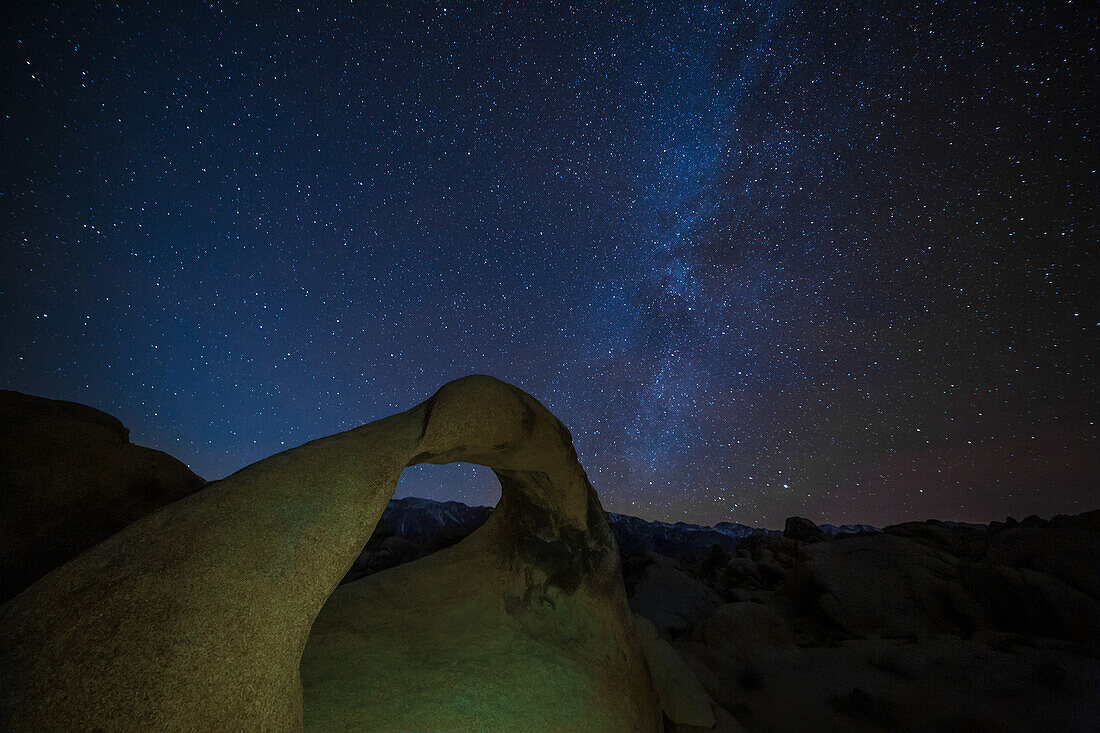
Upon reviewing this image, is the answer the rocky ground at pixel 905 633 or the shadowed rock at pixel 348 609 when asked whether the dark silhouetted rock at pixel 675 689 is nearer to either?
the rocky ground at pixel 905 633

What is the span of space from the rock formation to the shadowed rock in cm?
201

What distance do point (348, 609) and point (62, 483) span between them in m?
2.89

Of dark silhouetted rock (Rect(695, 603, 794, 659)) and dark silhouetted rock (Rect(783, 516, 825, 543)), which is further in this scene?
dark silhouetted rock (Rect(783, 516, 825, 543))

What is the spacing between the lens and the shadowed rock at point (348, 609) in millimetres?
1833

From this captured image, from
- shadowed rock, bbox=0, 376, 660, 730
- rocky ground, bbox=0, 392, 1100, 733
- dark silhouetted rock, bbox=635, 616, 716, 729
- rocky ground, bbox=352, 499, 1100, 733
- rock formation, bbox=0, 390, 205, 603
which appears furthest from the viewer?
rocky ground, bbox=352, 499, 1100, 733

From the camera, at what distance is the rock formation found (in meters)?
3.27

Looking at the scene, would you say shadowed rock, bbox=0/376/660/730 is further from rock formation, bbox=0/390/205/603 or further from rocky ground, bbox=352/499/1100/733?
rocky ground, bbox=352/499/1100/733

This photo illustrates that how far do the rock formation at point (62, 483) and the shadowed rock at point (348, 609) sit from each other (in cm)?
201

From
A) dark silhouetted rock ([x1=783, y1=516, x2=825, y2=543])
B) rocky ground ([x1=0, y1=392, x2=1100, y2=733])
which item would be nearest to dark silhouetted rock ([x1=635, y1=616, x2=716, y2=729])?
rocky ground ([x1=0, y1=392, x2=1100, y2=733])

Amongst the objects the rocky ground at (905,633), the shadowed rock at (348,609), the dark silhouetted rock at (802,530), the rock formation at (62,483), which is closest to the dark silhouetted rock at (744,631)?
the rocky ground at (905,633)

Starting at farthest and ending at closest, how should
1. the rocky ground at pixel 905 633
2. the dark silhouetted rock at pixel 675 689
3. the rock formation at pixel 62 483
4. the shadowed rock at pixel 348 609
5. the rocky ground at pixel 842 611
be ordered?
the rocky ground at pixel 905 633
the dark silhouetted rock at pixel 675 689
the rocky ground at pixel 842 611
the rock formation at pixel 62 483
the shadowed rock at pixel 348 609

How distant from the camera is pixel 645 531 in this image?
192 ft

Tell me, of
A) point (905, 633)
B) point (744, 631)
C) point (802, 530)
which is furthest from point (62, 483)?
point (802, 530)

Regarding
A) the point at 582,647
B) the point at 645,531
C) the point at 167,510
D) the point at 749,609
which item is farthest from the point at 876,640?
the point at 645,531
